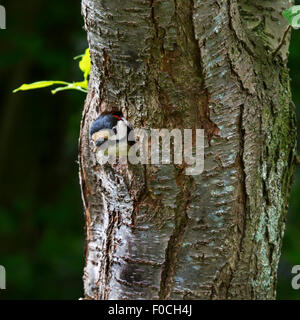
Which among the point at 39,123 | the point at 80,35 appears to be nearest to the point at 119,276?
the point at 80,35

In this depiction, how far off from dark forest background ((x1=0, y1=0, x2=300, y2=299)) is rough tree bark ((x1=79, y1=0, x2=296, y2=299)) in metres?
2.35

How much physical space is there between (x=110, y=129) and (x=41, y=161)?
3130 millimetres

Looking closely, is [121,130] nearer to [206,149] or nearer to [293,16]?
[206,149]

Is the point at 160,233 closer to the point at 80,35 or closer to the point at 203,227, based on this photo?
the point at 203,227

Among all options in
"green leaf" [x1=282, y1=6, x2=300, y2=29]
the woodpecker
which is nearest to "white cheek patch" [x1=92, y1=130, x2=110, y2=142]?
the woodpecker

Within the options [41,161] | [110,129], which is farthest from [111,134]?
[41,161]

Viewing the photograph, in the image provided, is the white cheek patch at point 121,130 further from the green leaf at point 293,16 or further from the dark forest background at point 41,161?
the dark forest background at point 41,161

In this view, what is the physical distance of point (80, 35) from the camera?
3.67 metres

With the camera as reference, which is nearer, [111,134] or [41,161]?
[111,134]

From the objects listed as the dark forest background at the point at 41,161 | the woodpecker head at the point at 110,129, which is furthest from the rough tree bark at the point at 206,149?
the dark forest background at the point at 41,161

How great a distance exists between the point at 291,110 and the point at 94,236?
733 millimetres

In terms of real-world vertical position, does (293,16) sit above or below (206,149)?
above

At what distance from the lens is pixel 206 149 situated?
1161 mm

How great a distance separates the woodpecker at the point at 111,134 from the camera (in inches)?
46.2
